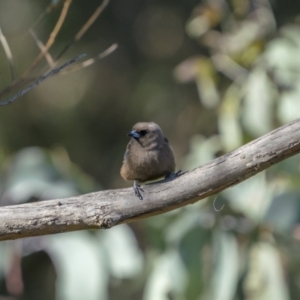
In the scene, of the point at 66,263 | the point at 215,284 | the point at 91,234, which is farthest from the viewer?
the point at 91,234

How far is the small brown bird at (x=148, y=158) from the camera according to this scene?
4879mm

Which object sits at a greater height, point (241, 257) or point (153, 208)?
point (153, 208)

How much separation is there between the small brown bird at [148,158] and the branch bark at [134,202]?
96 cm

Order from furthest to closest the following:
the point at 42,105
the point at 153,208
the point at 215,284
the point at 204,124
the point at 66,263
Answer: the point at 42,105
the point at 204,124
the point at 66,263
the point at 215,284
the point at 153,208

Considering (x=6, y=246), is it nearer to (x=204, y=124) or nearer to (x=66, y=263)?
(x=66, y=263)

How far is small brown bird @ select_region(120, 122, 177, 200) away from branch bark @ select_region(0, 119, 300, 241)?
0.96 metres

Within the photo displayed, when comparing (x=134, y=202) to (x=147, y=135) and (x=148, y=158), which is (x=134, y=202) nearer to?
(x=148, y=158)

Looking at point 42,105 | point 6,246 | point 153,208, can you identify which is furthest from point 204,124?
point 153,208

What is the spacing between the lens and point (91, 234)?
7.06 metres

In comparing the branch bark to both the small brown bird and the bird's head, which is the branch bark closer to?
the small brown bird

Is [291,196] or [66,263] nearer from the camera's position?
[291,196]

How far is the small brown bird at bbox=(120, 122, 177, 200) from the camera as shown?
488cm

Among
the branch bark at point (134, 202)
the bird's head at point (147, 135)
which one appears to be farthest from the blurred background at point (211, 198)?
the bird's head at point (147, 135)

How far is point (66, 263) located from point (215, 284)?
5.04 ft
